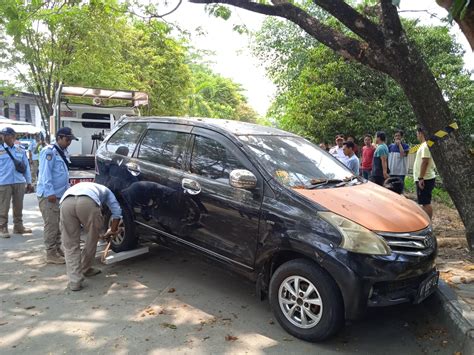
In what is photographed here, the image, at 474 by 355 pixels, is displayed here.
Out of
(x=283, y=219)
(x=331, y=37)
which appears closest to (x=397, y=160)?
(x=331, y=37)

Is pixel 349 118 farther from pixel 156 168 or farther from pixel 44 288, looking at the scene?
pixel 44 288

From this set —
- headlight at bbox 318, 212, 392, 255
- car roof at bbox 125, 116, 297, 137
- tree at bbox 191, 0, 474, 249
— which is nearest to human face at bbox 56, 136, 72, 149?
car roof at bbox 125, 116, 297, 137

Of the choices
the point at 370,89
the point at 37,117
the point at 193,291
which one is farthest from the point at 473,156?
the point at 37,117

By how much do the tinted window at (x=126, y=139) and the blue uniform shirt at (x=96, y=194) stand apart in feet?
2.36

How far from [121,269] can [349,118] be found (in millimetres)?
11545

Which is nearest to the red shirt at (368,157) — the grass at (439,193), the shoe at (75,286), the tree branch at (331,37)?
the grass at (439,193)

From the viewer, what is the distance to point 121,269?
519 cm

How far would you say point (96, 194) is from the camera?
15.1 feet

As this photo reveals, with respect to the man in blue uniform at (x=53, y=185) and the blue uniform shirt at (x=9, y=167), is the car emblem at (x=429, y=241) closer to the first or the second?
the man in blue uniform at (x=53, y=185)

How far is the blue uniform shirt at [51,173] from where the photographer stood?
5211 millimetres

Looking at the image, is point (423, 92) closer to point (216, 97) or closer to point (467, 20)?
point (467, 20)

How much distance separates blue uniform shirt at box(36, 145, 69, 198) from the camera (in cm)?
521

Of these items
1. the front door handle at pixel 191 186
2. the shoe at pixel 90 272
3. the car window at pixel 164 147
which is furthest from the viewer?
the shoe at pixel 90 272

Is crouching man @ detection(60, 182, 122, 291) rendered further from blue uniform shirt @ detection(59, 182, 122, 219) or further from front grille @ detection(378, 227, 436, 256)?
front grille @ detection(378, 227, 436, 256)
